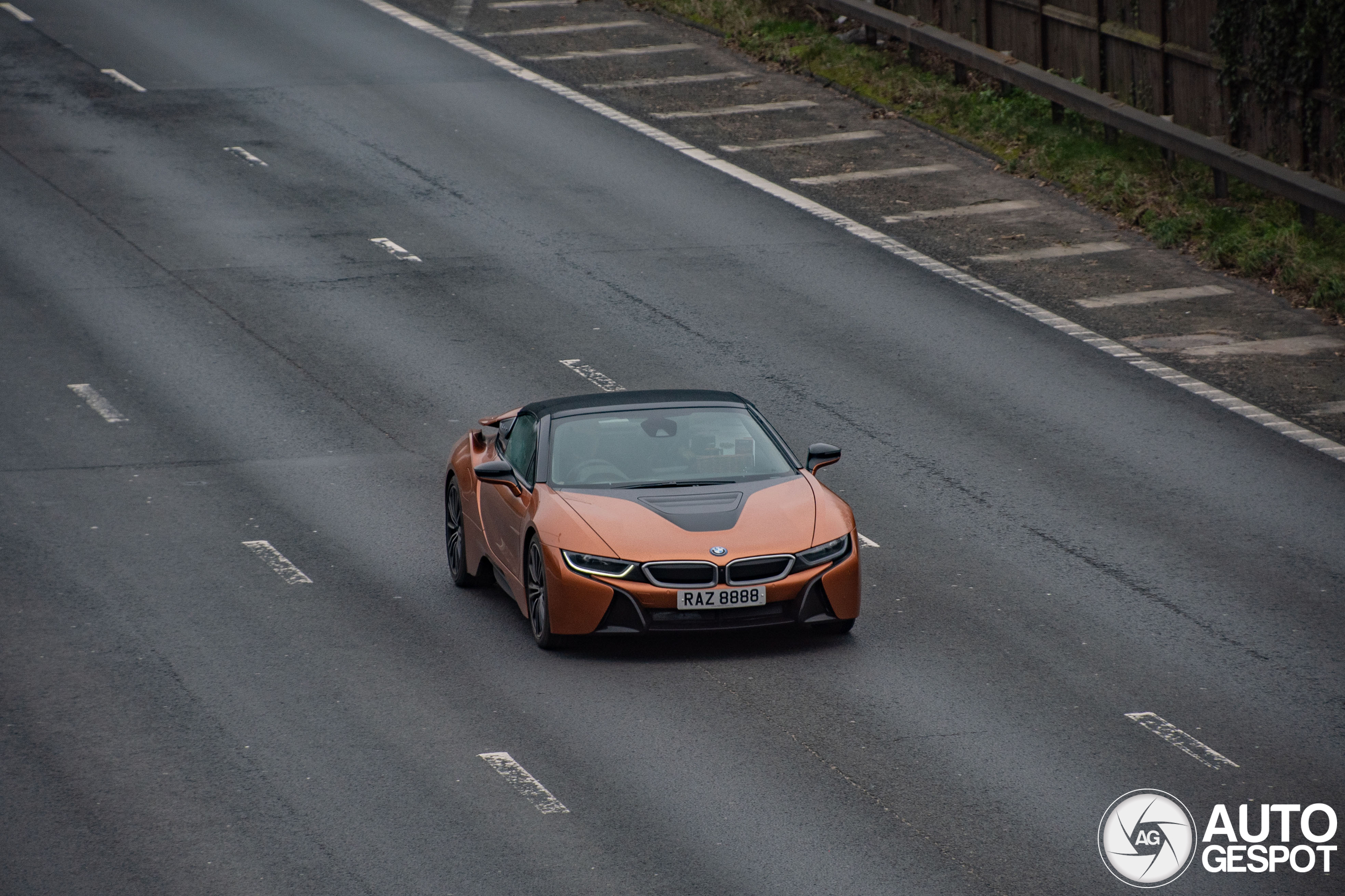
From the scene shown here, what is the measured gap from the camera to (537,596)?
11984 mm

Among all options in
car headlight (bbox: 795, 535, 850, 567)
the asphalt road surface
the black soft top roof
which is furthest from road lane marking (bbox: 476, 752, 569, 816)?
the black soft top roof

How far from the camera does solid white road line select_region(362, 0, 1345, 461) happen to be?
17297mm

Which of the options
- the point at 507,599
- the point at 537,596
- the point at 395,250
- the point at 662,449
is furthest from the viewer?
the point at 395,250

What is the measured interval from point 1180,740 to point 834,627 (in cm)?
242

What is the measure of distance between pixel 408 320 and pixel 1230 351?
805 cm

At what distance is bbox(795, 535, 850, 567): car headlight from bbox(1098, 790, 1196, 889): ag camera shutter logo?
2654 millimetres

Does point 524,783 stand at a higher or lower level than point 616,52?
higher

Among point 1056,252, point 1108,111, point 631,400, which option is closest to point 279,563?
point 631,400

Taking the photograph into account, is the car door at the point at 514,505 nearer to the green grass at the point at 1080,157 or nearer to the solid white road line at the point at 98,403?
the solid white road line at the point at 98,403

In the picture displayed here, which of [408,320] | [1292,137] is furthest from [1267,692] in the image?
[1292,137]

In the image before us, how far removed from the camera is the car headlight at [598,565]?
452 inches

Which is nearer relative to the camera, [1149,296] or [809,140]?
[1149,296]

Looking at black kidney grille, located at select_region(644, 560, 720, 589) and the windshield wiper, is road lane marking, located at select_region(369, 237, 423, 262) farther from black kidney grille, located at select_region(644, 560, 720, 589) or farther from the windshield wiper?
black kidney grille, located at select_region(644, 560, 720, 589)

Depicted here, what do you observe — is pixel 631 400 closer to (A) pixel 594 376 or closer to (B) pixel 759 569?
(B) pixel 759 569
